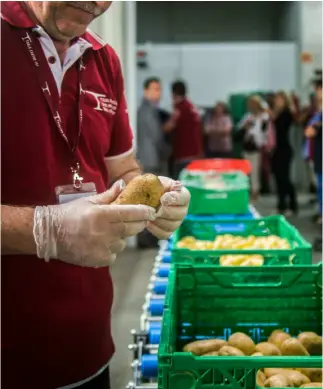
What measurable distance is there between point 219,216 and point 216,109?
19.8 feet

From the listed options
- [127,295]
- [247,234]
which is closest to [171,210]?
[247,234]

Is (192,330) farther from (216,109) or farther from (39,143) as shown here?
(216,109)

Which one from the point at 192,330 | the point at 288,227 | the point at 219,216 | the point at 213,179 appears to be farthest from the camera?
the point at 213,179

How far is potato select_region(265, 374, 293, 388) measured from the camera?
1.29m

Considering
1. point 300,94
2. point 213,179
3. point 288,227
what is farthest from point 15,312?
point 300,94

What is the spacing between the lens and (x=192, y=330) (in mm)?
1627

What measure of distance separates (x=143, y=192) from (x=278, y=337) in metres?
0.67

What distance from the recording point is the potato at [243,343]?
1.49 metres

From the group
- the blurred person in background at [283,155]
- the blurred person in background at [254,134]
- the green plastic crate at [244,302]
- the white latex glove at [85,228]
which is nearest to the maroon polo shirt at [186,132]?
the blurred person in background at [283,155]

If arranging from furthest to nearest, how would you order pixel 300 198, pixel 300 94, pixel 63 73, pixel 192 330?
1. pixel 300 94
2. pixel 300 198
3. pixel 192 330
4. pixel 63 73

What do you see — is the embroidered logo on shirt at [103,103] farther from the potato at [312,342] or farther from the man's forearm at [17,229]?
the potato at [312,342]

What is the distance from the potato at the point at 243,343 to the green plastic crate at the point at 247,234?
0.47 meters

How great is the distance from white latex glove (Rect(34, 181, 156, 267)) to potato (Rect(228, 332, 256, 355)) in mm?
556

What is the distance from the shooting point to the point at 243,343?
4.90 feet
